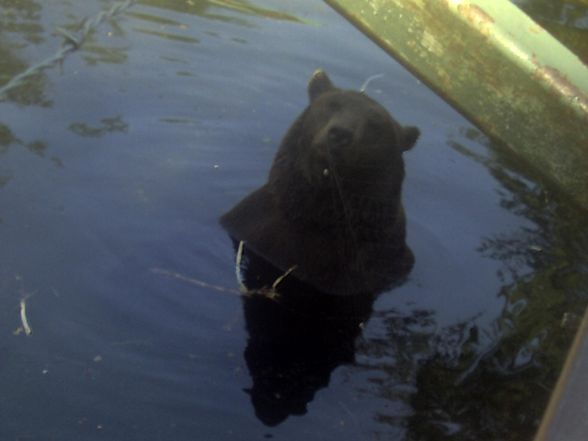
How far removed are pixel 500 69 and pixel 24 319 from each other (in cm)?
240

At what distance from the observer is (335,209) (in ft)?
17.5

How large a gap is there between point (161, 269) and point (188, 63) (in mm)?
2689

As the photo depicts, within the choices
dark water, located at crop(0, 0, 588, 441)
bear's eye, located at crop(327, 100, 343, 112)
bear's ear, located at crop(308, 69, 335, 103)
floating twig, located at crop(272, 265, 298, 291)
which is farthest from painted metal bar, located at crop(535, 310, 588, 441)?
bear's ear, located at crop(308, 69, 335, 103)

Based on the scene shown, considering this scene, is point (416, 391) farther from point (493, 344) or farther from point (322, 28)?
point (322, 28)

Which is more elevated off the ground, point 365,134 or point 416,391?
point 365,134

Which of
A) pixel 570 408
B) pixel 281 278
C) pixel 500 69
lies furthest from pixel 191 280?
pixel 570 408

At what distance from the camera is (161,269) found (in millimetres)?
4906

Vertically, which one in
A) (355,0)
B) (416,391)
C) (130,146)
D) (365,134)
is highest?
(355,0)

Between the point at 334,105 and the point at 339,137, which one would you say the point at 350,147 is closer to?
the point at 339,137

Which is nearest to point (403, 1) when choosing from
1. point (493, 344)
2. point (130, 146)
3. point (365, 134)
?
point (365, 134)

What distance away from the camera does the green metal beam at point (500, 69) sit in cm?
441

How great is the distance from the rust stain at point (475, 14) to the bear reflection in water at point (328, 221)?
0.81 metres

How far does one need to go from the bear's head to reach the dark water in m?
0.59

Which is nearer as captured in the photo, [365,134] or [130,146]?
[365,134]
